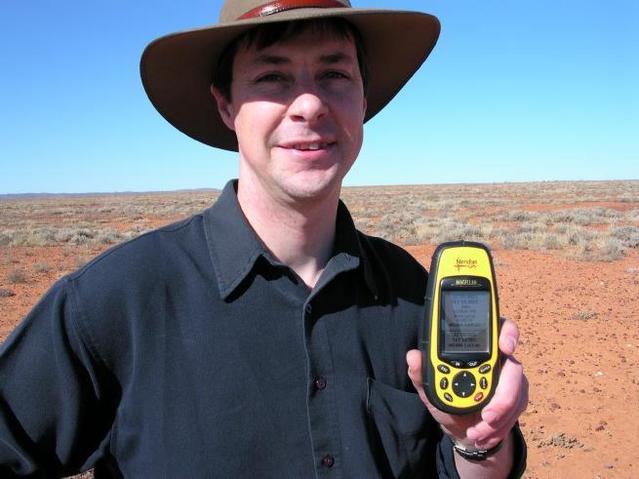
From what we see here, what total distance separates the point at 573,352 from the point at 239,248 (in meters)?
7.45

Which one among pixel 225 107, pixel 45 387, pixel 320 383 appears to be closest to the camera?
pixel 45 387

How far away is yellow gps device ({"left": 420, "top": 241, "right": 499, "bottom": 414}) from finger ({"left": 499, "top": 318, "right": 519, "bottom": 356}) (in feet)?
0.25

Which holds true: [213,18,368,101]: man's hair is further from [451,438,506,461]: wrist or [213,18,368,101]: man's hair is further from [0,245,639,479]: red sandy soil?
[0,245,639,479]: red sandy soil

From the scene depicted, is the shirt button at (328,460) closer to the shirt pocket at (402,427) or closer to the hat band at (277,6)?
the shirt pocket at (402,427)

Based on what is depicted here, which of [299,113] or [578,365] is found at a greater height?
[299,113]

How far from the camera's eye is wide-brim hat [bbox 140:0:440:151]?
65.8 inches

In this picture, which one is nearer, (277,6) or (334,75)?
(277,6)

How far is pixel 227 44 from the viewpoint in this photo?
185cm

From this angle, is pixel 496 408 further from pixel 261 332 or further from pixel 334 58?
pixel 334 58

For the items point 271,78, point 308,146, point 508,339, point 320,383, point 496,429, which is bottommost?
point 496,429

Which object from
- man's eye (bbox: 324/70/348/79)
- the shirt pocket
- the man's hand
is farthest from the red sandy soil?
man's eye (bbox: 324/70/348/79)

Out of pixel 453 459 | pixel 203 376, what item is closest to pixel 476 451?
pixel 453 459

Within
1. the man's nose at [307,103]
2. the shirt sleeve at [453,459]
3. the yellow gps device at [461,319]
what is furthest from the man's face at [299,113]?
the shirt sleeve at [453,459]

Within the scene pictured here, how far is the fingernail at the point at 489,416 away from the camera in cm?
147
